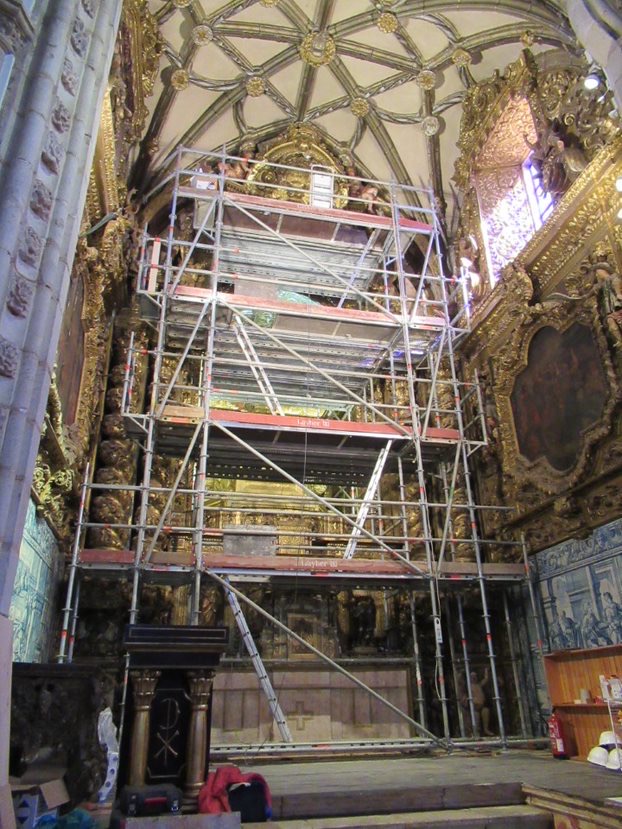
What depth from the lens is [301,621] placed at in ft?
35.2

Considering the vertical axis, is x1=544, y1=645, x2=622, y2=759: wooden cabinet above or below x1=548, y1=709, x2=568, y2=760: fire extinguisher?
above

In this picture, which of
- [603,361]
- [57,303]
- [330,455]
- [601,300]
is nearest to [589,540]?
[603,361]

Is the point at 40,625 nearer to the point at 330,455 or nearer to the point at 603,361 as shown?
the point at 330,455

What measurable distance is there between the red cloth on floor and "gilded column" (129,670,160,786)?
44 centimetres

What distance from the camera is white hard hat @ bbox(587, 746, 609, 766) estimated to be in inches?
252

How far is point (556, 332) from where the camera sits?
978 centimetres

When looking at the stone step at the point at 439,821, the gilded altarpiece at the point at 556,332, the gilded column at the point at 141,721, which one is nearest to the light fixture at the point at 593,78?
the gilded altarpiece at the point at 556,332

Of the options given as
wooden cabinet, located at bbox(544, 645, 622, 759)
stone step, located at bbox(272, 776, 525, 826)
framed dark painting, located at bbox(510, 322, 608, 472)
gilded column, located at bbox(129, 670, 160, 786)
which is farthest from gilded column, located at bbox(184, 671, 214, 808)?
framed dark painting, located at bbox(510, 322, 608, 472)

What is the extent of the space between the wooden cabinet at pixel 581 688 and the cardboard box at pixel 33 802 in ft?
18.6

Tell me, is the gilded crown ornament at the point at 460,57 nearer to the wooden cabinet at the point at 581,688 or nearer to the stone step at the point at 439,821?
the wooden cabinet at the point at 581,688

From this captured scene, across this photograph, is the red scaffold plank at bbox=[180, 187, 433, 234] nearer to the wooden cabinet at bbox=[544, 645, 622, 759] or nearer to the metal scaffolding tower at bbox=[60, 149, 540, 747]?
the metal scaffolding tower at bbox=[60, 149, 540, 747]

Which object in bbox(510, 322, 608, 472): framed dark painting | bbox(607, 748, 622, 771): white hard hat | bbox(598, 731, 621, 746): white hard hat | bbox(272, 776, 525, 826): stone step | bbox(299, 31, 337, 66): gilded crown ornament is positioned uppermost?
bbox(299, 31, 337, 66): gilded crown ornament

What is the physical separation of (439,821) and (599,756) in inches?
129

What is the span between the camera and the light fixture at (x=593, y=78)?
26.9 ft
